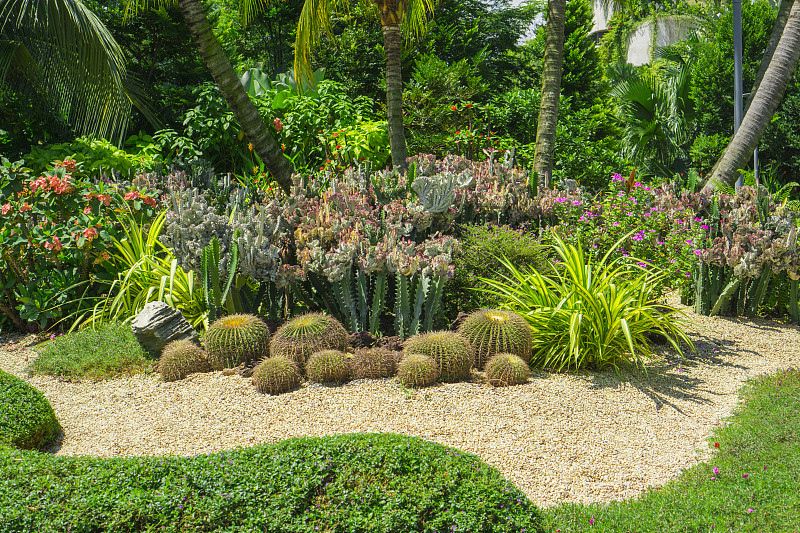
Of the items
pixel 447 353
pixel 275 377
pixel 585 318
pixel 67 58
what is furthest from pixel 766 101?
pixel 67 58

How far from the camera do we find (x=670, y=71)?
1941 cm

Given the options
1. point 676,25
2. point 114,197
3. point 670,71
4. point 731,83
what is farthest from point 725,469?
point 676,25

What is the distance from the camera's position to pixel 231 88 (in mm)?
7465

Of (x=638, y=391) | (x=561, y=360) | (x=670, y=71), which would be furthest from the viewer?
(x=670, y=71)

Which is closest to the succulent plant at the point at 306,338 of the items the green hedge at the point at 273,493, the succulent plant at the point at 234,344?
the succulent plant at the point at 234,344

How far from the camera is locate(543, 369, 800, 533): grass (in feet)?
10.1

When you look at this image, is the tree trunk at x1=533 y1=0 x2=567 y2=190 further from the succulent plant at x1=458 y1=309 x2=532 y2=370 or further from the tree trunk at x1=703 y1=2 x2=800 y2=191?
the succulent plant at x1=458 y1=309 x2=532 y2=370

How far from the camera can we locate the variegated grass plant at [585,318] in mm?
5090

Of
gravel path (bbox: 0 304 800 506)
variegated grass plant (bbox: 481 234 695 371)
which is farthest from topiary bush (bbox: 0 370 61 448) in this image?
variegated grass plant (bbox: 481 234 695 371)

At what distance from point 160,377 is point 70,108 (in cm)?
486

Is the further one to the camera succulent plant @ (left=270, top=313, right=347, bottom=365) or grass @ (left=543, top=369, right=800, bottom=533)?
succulent plant @ (left=270, top=313, right=347, bottom=365)

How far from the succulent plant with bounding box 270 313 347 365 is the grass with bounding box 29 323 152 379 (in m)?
1.21

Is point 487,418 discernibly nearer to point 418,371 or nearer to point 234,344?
point 418,371

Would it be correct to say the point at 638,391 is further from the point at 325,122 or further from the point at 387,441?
the point at 325,122
